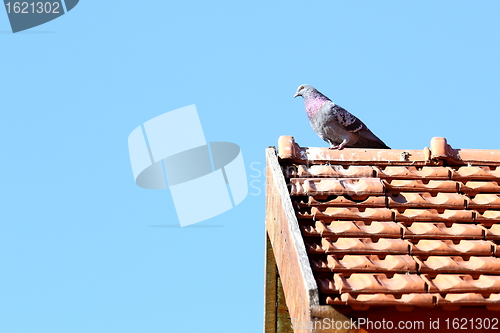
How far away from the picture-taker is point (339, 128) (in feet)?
23.9

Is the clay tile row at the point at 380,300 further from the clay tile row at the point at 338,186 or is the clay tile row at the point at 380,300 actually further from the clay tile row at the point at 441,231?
the clay tile row at the point at 338,186

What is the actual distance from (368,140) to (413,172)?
73.7 inches

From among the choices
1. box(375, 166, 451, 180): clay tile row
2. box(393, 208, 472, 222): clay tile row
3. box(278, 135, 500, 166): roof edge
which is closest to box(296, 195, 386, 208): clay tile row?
box(393, 208, 472, 222): clay tile row

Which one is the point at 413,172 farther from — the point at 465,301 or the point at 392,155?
the point at 465,301

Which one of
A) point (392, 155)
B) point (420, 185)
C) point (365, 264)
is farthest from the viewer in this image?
point (392, 155)

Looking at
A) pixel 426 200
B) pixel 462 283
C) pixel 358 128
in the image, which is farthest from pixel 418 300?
pixel 358 128

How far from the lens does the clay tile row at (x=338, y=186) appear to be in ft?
16.4

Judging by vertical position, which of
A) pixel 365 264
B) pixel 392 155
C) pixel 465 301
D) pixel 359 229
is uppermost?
pixel 392 155

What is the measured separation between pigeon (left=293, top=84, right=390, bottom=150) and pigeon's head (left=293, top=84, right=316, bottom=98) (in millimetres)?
420

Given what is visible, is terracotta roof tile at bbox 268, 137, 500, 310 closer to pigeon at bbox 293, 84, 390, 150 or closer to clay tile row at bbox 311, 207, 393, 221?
clay tile row at bbox 311, 207, 393, 221

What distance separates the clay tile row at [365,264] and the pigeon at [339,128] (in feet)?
8.81

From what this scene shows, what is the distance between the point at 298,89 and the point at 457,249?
430cm

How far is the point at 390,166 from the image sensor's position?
18.0ft

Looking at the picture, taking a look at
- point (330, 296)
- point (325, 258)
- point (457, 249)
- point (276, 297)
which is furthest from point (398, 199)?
point (276, 297)
